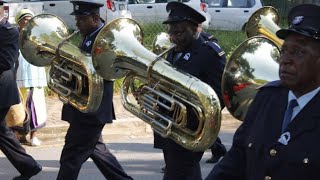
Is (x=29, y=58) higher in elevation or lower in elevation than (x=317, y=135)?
lower

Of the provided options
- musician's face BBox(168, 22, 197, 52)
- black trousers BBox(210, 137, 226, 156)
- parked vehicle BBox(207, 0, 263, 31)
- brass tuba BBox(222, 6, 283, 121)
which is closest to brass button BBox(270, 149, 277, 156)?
brass tuba BBox(222, 6, 283, 121)

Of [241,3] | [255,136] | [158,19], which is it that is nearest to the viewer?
[255,136]

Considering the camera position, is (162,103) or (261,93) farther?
(162,103)

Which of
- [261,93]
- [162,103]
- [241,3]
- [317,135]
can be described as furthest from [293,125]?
[241,3]

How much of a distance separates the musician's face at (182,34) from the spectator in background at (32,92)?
3.18m

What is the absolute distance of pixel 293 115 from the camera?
211 centimetres

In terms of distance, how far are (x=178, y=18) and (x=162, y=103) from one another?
0.54m

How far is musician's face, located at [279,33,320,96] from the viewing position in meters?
2.06

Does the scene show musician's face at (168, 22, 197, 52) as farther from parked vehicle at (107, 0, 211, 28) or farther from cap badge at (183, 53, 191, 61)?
parked vehicle at (107, 0, 211, 28)

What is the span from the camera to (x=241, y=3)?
53.6 feet

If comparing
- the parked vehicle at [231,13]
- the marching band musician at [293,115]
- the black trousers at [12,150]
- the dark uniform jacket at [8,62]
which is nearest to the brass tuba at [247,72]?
the marching band musician at [293,115]

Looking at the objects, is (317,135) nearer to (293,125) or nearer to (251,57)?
(293,125)

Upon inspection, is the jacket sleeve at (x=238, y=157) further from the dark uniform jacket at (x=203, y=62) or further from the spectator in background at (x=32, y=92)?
the spectator in background at (x=32, y=92)

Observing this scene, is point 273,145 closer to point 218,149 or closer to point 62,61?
point 62,61
